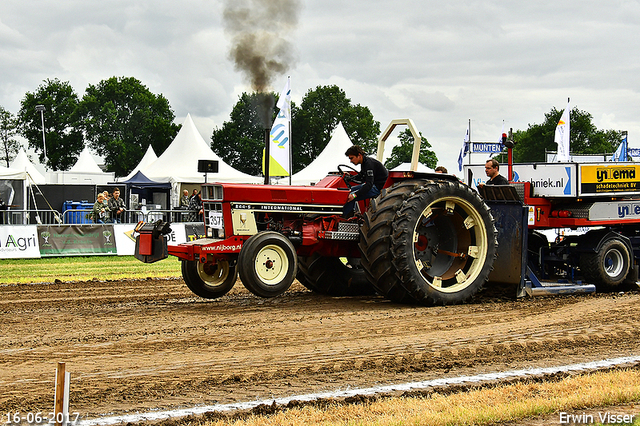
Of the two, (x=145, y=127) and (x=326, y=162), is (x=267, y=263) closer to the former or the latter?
(x=326, y=162)

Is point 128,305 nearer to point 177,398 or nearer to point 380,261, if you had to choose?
point 380,261

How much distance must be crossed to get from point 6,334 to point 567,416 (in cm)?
509

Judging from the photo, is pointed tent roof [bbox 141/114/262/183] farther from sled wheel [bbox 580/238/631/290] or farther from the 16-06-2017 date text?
the 16-06-2017 date text

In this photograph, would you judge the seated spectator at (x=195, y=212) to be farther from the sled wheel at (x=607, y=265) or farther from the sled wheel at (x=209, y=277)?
the sled wheel at (x=607, y=265)

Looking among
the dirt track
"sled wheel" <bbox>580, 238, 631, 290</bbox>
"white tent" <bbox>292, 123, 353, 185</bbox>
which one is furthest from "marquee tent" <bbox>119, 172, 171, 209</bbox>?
"sled wheel" <bbox>580, 238, 631, 290</bbox>

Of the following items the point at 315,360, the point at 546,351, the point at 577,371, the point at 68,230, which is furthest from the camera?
the point at 68,230

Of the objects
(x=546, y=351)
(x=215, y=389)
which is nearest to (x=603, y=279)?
(x=546, y=351)

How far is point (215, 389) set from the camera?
470 centimetres

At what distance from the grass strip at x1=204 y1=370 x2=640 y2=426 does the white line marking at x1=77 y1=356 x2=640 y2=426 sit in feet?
0.77

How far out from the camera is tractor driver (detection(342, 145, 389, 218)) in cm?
861

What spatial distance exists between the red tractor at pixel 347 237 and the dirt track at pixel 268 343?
355mm

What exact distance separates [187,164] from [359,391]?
1170 inches

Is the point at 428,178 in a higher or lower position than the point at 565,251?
higher

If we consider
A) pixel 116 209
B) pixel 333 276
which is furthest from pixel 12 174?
pixel 333 276
